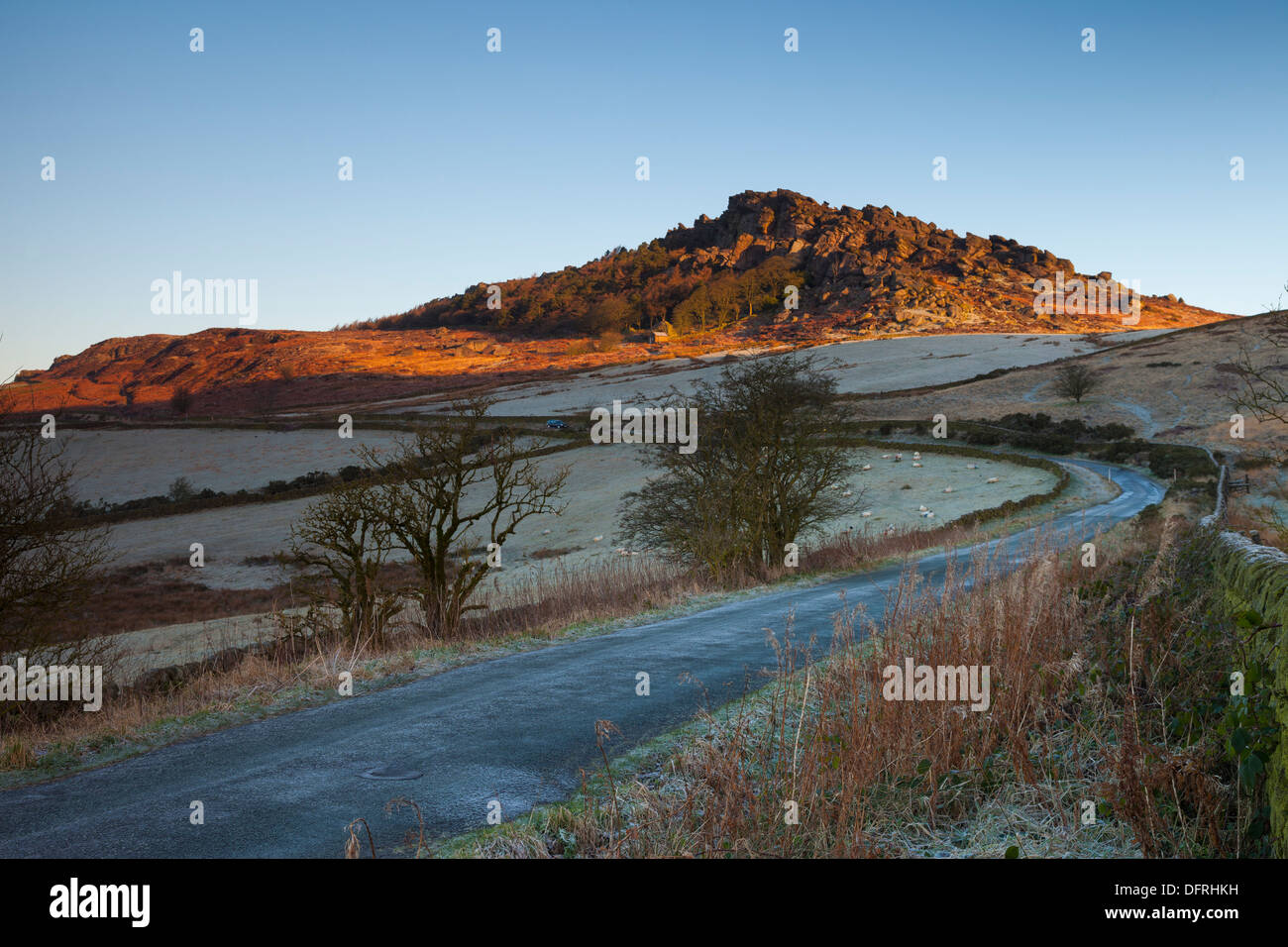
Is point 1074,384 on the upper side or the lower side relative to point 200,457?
upper

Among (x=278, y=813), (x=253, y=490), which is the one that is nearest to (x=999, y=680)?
(x=278, y=813)

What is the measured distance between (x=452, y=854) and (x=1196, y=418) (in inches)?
2686

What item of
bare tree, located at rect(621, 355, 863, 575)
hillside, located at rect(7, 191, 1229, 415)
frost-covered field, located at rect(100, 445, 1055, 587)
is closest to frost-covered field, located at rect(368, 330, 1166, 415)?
hillside, located at rect(7, 191, 1229, 415)

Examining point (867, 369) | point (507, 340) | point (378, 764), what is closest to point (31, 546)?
point (378, 764)

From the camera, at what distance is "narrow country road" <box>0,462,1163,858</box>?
493cm

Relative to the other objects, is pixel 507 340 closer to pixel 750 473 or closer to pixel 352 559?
pixel 750 473

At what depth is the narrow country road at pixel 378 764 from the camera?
493 centimetres

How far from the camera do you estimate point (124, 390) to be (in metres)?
149

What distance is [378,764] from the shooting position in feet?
20.5

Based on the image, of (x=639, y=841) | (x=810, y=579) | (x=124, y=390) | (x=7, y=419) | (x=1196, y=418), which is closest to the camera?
(x=639, y=841)

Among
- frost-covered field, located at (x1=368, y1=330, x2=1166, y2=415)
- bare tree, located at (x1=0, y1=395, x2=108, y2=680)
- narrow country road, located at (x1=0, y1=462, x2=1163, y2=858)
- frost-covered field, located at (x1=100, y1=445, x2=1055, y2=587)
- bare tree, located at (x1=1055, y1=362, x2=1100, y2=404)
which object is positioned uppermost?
frost-covered field, located at (x1=368, y1=330, x2=1166, y2=415)

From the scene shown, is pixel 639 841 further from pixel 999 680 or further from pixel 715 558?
pixel 715 558

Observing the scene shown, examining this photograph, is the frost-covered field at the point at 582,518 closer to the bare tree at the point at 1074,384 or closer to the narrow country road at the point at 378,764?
the bare tree at the point at 1074,384

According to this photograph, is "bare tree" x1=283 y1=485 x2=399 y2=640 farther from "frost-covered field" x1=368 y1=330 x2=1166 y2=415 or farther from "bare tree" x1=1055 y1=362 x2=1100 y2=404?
"frost-covered field" x1=368 y1=330 x2=1166 y2=415
